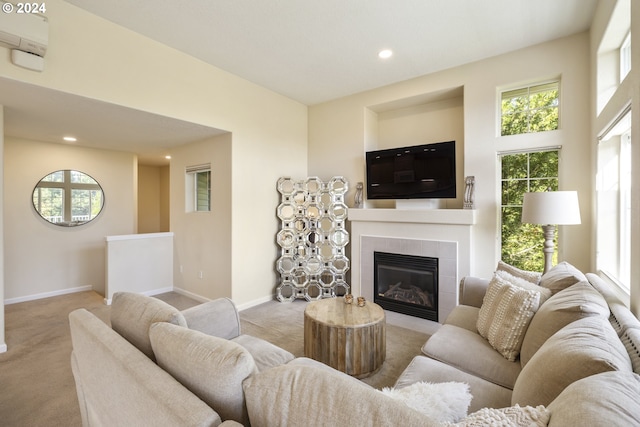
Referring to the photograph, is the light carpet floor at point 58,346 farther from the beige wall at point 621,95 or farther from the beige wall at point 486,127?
the beige wall at point 621,95

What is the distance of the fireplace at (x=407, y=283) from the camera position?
12.1ft

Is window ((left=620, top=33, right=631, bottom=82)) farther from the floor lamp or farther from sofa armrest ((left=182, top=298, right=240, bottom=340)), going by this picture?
sofa armrest ((left=182, top=298, right=240, bottom=340))

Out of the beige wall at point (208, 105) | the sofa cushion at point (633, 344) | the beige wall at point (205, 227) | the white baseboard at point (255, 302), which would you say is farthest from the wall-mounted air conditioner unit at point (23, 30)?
the sofa cushion at point (633, 344)

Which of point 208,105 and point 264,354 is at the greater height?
point 208,105

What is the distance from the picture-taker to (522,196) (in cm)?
338

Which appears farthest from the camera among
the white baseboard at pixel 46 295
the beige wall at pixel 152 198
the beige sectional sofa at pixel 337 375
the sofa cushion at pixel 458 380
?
the beige wall at pixel 152 198

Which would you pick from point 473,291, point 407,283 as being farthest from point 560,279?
point 407,283

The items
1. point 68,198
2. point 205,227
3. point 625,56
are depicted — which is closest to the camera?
point 625,56

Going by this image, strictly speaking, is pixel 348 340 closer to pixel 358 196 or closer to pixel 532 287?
pixel 532 287

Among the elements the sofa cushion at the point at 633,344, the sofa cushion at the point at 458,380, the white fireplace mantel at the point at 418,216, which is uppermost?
the white fireplace mantel at the point at 418,216

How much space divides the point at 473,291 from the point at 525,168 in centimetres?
170

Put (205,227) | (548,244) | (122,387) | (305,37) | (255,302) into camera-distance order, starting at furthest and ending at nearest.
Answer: (205,227), (255,302), (305,37), (548,244), (122,387)

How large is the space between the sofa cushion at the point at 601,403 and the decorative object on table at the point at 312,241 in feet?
11.8

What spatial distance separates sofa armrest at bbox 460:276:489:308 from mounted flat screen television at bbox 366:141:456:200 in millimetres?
1239
